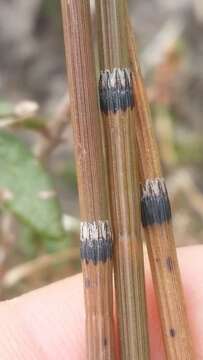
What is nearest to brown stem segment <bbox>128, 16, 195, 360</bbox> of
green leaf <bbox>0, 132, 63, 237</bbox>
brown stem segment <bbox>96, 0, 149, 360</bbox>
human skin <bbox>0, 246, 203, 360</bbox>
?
brown stem segment <bbox>96, 0, 149, 360</bbox>

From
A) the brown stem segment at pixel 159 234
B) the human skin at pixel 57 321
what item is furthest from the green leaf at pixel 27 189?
the brown stem segment at pixel 159 234

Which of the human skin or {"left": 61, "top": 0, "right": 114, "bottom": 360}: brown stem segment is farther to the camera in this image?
the human skin

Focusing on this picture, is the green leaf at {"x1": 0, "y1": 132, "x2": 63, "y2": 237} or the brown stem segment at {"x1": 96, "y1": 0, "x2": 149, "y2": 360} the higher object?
the green leaf at {"x1": 0, "y1": 132, "x2": 63, "y2": 237}

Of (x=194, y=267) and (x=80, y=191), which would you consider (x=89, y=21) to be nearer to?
(x=80, y=191)

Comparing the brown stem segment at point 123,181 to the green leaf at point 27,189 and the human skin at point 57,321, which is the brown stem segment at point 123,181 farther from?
the green leaf at point 27,189

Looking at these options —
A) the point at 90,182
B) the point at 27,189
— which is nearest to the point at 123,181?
the point at 90,182

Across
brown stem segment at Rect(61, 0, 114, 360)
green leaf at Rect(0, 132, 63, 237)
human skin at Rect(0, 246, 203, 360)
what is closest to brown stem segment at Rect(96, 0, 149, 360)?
brown stem segment at Rect(61, 0, 114, 360)

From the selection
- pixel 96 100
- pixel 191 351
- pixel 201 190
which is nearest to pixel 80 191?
pixel 96 100

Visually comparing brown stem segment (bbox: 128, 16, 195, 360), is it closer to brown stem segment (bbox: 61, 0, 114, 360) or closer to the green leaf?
brown stem segment (bbox: 61, 0, 114, 360)
